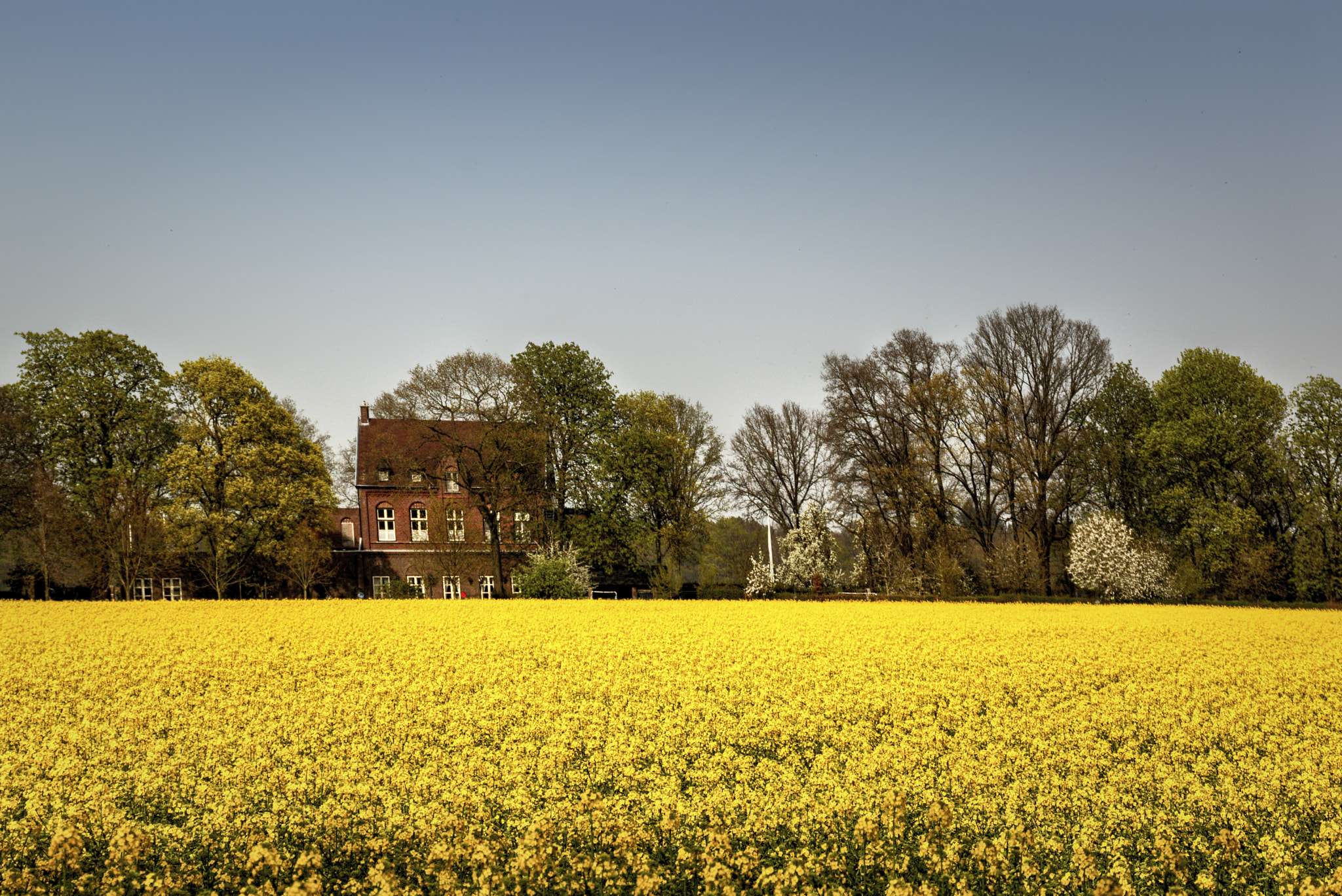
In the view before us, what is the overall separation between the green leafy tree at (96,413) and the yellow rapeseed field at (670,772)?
1137 inches

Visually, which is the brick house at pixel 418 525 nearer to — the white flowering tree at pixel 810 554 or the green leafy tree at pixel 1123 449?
the white flowering tree at pixel 810 554

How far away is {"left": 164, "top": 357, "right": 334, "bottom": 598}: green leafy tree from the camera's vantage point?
1783 inches

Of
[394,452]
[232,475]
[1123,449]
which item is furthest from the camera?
[394,452]

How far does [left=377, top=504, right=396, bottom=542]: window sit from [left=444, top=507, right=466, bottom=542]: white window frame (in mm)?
8318

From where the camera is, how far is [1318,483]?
43.9m

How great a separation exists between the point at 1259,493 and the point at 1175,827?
46.3m

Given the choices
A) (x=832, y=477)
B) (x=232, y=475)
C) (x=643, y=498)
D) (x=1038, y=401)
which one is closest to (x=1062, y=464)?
(x=1038, y=401)

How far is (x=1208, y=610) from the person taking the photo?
36.1m

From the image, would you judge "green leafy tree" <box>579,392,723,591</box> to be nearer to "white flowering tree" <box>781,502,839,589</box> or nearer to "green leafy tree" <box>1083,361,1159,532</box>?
"white flowering tree" <box>781,502,839,589</box>

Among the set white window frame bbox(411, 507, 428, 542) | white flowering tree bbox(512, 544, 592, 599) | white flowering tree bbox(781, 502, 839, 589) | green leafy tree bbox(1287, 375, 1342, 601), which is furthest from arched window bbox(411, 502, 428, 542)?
green leafy tree bbox(1287, 375, 1342, 601)

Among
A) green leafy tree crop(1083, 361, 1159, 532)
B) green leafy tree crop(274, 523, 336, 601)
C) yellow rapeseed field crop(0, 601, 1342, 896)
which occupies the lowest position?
yellow rapeseed field crop(0, 601, 1342, 896)

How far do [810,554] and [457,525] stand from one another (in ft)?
65.8

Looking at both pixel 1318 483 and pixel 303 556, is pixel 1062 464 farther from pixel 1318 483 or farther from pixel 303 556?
pixel 303 556

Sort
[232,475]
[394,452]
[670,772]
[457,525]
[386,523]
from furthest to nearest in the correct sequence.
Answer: [394,452] → [386,523] → [457,525] → [232,475] → [670,772]
